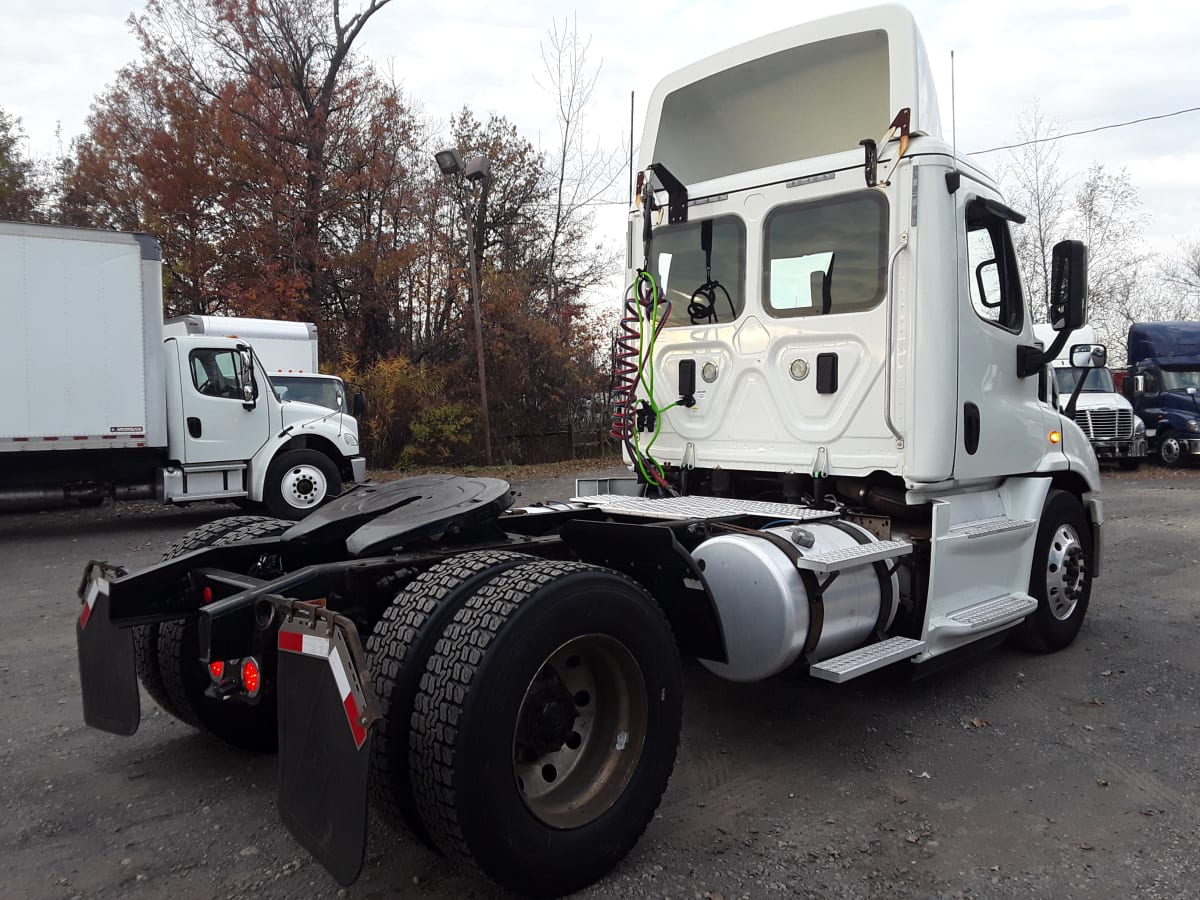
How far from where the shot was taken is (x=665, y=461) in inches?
214

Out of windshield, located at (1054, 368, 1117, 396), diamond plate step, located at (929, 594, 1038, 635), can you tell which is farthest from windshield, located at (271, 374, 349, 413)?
windshield, located at (1054, 368, 1117, 396)

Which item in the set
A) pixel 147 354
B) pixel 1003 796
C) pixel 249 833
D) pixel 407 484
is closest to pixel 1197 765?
pixel 1003 796

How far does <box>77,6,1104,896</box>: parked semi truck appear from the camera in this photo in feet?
8.32

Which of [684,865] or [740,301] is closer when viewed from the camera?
[684,865]

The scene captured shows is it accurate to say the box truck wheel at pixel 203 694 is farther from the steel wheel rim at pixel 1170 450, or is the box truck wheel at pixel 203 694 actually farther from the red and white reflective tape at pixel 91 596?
the steel wheel rim at pixel 1170 450

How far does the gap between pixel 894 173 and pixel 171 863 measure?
14.1 feet

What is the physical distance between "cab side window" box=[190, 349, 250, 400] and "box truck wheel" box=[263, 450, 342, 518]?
42.9 inches

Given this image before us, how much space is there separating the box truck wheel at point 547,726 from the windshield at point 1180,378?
20.6 metres

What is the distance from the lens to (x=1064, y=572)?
536 cm

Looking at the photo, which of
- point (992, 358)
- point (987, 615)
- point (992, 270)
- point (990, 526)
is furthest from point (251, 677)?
point (992, 270)

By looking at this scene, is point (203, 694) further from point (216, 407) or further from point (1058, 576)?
point (216, 407)

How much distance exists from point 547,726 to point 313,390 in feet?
42.0

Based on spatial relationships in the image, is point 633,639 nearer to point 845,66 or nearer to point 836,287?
point 836,287

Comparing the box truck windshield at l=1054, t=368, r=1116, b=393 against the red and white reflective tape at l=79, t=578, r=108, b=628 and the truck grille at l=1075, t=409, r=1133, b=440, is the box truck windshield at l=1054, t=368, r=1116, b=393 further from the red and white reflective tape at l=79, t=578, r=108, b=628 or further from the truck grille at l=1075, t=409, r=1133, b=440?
the red and white reflective tape at l=79, t=578, r=108, b=628
